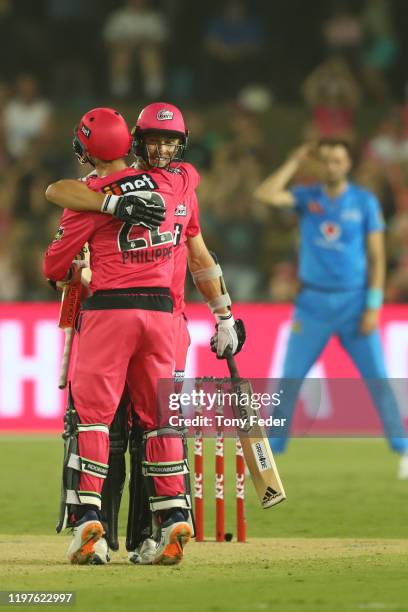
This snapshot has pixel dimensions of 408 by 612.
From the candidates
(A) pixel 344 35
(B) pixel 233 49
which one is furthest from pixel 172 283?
(A) pixel 344 35

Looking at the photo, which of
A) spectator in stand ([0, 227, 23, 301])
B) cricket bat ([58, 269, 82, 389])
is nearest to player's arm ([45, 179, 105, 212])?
cricket bat ([58, 269, 82, 389])

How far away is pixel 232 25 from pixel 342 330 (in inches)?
357

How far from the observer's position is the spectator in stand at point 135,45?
1998 cm

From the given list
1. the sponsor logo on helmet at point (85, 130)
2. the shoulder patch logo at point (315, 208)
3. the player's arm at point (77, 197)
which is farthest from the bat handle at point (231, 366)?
the shoulder patch logo at point (315, 208)

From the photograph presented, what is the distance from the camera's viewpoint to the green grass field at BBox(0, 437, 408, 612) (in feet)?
21.1

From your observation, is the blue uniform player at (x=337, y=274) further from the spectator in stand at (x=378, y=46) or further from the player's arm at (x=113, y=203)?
the spectator in stand at (x=378, y=46)

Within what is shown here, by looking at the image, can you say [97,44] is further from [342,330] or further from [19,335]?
[342,330]

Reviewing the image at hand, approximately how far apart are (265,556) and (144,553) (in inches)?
25.3

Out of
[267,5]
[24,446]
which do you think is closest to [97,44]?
[267,5]

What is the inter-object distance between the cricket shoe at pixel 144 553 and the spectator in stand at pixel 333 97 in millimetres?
11745

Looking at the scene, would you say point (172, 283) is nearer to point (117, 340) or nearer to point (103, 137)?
point (117, 340)

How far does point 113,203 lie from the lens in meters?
7.15

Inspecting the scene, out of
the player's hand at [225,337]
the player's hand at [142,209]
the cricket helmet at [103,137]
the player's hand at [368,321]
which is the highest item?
the cricket helmet at [103,137]

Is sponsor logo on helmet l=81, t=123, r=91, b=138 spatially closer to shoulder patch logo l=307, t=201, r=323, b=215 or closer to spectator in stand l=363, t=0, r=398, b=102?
shoulder patch logo l=307, t=201, r=323, b=215
